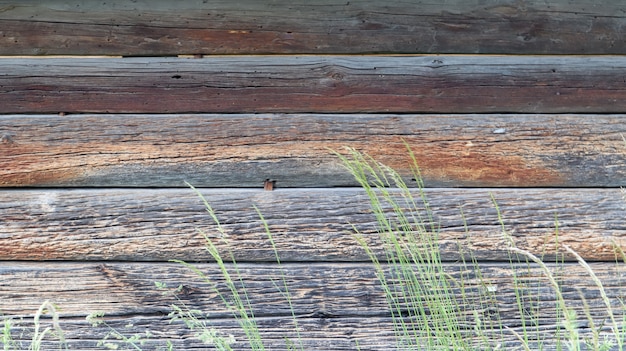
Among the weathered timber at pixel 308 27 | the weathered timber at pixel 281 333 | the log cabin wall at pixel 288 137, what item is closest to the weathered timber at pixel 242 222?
the log cabin wall at pixel 288 137

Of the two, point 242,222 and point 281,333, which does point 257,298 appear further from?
point 242,222

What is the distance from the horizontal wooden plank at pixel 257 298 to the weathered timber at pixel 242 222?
0.05 metres

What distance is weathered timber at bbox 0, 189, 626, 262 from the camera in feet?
6.53

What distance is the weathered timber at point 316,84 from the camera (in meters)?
2.00

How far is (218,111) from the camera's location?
202 cm

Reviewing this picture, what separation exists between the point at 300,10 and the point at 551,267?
3.93ft

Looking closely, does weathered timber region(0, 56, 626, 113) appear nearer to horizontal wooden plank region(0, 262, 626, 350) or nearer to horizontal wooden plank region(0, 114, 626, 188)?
horizontal wooden plank region(0, 114, 626, 188)

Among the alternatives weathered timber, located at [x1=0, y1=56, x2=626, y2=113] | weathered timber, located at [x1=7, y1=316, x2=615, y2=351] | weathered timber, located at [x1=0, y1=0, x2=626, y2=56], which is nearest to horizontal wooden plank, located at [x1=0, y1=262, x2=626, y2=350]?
weathered timber, located at [x1=7, y1=316, x2=615, y2=351]

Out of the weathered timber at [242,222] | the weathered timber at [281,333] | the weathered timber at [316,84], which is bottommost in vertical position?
the weathered timber at [281,333]

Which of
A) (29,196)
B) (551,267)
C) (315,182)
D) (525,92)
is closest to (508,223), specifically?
(551,267)

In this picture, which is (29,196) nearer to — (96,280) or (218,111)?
(96,280)

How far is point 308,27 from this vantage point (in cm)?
200

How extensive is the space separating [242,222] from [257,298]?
0.87 feet

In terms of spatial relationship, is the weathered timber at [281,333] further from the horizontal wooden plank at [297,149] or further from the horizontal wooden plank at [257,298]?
the horizontal wooden plank at [297,149]
